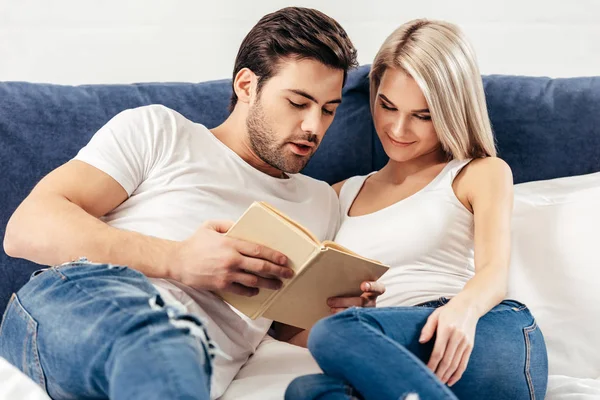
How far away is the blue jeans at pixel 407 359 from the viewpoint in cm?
107

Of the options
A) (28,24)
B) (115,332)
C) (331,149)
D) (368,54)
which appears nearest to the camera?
(115,332)

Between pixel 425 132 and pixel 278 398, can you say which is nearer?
pixel 278 398

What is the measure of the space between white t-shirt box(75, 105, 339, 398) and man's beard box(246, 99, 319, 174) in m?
0.04

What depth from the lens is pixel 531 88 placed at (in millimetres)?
1912

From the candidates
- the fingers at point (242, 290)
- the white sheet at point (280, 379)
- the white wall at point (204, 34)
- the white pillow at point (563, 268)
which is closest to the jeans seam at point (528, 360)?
the white sheet at point (280, 379)

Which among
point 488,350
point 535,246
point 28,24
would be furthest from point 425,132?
point 28,24

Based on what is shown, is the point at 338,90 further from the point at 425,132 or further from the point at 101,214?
the point at 101,214

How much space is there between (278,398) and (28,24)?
151 cm

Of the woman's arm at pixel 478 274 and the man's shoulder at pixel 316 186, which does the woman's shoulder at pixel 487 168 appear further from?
the man's shoulder at pixel 316 186

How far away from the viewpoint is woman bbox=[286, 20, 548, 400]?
3.99ft

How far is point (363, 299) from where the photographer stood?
1382mm

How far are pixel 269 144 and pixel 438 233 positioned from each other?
430 mm

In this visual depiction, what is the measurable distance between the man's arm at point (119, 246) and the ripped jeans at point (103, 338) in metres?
0.09

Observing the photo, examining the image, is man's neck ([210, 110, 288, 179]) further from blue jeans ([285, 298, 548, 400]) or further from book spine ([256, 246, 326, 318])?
blue jeans ([285, 298, 548, 400])
